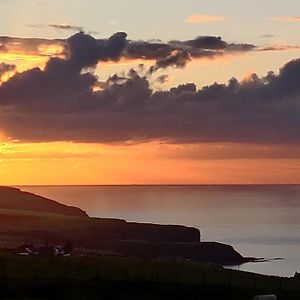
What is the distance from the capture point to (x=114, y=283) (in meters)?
54.3

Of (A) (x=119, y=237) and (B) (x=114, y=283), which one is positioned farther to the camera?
(A) (x=119, y=237)

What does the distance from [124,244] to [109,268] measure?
80.2 metres

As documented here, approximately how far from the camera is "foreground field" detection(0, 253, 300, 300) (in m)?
50.2

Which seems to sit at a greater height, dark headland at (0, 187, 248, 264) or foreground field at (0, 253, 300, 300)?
dark headland at (0, 187, 248, 264)

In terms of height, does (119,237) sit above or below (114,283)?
above

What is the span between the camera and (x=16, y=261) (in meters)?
64.1

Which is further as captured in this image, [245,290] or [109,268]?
[109,268]

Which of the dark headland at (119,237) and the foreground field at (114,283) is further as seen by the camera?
the dark headland at (119,237)

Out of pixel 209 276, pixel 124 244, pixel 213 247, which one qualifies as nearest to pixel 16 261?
pixel 209 276

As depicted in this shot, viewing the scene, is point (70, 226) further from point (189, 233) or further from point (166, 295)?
point (166, 295)

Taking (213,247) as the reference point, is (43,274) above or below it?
below

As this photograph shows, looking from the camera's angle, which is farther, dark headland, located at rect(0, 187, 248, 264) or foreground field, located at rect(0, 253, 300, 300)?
dark headland, located at rect(0, 187, 248, 264)

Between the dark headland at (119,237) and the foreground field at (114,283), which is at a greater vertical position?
the dark headland at (119,237)

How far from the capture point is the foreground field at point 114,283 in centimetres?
5019
